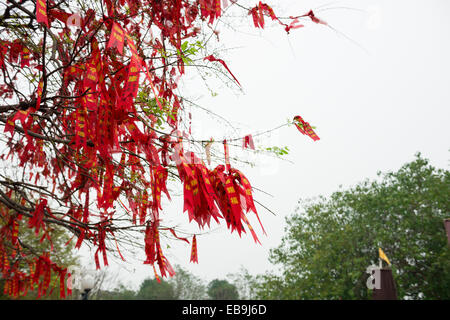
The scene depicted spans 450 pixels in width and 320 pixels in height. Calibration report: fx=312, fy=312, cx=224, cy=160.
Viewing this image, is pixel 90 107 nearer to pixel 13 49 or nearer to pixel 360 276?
pixel 13 49

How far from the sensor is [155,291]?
3916 centimetres

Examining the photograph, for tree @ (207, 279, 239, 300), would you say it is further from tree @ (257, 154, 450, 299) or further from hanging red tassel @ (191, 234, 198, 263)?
hanging red tassel @ (191, 234, 198, 263)

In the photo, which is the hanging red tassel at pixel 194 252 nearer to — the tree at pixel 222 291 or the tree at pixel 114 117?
the tree at pixel 114 117

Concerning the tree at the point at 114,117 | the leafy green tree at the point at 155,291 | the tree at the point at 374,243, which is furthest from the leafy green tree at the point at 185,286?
the tree at the point at 114,117

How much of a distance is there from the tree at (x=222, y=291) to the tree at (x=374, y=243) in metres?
26.4

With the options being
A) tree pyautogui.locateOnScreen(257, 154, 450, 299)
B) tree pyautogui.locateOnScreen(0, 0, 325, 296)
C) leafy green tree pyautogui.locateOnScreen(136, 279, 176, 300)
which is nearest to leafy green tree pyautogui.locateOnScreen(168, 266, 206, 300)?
leafy green tree pyautogui.locateOnScreen(136, 279, 176, 300)

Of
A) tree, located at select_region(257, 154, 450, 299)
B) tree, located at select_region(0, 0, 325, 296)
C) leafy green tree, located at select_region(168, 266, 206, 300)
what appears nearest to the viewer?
tree, located at select_region(0, 0, 325, 296)

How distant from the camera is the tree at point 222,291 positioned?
4029 cm

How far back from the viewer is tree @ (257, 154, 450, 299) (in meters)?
13.6

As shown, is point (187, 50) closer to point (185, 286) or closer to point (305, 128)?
point (305, 128)

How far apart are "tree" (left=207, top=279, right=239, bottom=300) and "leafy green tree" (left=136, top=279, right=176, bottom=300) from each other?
7512mm
